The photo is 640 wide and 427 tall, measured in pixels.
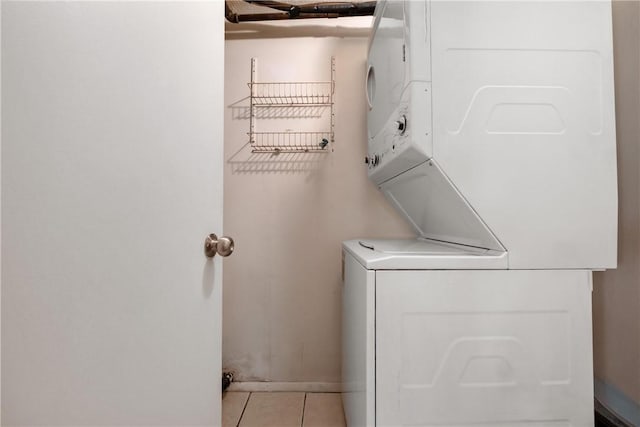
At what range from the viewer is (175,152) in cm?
80

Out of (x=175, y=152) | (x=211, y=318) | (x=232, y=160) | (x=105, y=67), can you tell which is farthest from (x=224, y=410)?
(x=105, y=67)

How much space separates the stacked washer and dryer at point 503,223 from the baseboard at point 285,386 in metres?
1.02

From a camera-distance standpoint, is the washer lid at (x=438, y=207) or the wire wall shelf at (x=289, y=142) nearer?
the washer lid at (x=438, y=207)

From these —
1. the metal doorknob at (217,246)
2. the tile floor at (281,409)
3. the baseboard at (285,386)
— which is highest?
the metal doorknob at (217,246)

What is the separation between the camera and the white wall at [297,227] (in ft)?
6.92

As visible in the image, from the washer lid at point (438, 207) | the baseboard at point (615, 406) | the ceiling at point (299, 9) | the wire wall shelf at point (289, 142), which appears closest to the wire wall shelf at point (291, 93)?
the wire wall shelf at point (289, 142)

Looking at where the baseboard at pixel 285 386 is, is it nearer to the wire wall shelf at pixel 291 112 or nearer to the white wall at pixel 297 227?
the white wall at pixel 297 227

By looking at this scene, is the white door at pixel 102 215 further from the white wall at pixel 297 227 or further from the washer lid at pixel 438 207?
the white wall at pixel 297 227

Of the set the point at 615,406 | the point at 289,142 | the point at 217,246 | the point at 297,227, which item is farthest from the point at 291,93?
the point at 615,406

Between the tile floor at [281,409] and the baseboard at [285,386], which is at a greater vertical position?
the baseboard at [285,386]

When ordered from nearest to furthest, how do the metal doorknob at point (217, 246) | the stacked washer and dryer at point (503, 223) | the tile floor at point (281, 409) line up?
the metal doorknob at point (217, 246), the stacked washer and dryer at point (503, 223), the tile floor at point (281, 409)

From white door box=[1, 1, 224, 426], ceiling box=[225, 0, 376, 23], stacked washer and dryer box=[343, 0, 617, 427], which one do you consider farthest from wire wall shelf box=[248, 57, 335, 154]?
white door box=[1, 1, 224, 426]

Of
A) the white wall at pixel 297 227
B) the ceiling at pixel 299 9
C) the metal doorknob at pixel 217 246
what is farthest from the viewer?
the white wall at pixel 297 227

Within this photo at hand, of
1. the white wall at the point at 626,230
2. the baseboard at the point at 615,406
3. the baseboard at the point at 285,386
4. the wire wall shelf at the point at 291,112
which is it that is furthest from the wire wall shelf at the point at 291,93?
the baseboard at the point at 615,406
